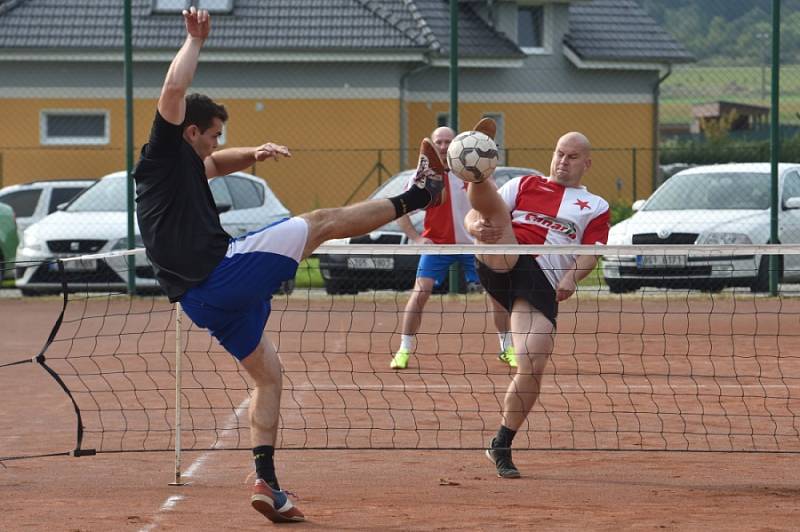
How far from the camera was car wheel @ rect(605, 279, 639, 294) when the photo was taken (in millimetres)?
16016

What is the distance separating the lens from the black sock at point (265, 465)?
632 cm

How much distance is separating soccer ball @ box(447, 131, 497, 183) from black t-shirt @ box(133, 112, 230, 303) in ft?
4.43

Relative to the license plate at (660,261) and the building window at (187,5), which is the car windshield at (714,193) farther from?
the building window at (187,5)

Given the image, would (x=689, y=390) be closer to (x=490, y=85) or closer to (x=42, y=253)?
(x=42, y=253)

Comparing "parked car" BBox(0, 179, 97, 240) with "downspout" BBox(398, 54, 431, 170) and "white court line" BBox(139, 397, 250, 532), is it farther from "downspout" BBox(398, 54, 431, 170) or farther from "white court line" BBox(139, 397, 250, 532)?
"white court line" BBox(139, 397, 250, 532)

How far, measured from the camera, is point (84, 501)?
22.1ft

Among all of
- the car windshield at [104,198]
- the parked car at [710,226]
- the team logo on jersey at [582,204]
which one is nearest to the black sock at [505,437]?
the team logo on jersey at [582,204]

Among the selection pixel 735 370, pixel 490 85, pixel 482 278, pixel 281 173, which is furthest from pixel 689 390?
pixel 490 85

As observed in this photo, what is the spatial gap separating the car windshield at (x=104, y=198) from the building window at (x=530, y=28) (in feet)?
56.5

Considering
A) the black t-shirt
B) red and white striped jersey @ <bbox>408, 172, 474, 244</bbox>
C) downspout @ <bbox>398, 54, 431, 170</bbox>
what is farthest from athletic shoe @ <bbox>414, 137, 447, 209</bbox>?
downspout @ <bbox>398, 54, 431, 170</bbox>

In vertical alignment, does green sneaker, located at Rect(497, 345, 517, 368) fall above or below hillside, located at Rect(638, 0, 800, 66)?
below

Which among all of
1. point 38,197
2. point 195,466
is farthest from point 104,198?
point 195,466

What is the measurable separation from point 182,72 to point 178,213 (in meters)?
0.63

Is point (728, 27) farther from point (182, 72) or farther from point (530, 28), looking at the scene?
point (182, 72)
